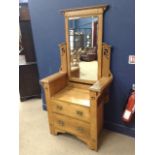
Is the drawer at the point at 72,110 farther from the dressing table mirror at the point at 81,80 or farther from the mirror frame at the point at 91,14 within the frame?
the mirror frame at the point at 91,14

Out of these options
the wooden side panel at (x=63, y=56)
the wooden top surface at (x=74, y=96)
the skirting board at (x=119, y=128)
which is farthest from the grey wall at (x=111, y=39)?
the wooden top surface at (x=74, y=96)

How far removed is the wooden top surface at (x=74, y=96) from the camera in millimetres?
1904

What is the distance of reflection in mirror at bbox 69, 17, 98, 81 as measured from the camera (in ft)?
6.57

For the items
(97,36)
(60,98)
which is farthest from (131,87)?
(60,98)

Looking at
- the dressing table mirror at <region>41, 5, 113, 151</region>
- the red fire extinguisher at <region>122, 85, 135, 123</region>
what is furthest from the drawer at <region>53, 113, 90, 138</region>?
the red fire extinguisher at <region>122, 85, 135, 123</region>

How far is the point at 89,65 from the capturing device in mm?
2146

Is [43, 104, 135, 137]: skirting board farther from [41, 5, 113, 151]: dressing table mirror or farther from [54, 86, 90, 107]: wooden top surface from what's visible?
[54, 86, 90, 107]: wooden top surface

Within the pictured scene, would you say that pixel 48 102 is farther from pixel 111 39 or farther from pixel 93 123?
pixel 111 39

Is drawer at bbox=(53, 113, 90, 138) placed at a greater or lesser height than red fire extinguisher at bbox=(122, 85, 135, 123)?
lesser

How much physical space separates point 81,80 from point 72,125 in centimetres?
60

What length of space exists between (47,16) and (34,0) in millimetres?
307

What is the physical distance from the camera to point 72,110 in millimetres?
1908

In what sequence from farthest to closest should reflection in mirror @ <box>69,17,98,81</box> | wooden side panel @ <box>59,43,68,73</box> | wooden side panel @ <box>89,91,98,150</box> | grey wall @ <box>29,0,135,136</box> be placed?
1. wooden side panel @ <box>59,43,68,73</box>
2. reflection in mirror @ <box>69,17,98,81</box>
3. grey wall @ <box>29,0,135,136</box>
4. wooden side panel @ <box>89,91,98,150</box>
